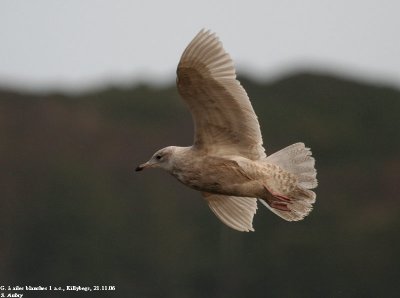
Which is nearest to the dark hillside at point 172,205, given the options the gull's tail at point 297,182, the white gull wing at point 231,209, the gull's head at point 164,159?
the white gull wing at point 231,209

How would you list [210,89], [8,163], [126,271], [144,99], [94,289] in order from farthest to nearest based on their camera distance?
[144,99], [8,163], [126,271], [94,289], [210,89]

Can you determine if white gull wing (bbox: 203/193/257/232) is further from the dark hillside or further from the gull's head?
the dark hillside

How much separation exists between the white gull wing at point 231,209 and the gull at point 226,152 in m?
0.27

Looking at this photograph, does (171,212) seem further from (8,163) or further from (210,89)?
(210,89)

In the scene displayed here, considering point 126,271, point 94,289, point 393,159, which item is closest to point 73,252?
point 126,271

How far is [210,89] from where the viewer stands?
13492 mm

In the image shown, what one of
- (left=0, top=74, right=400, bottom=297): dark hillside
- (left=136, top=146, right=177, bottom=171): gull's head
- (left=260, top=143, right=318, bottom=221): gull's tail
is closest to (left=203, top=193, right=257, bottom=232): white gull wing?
(left=260, top=143, right=318, bottom=221): gull's tail

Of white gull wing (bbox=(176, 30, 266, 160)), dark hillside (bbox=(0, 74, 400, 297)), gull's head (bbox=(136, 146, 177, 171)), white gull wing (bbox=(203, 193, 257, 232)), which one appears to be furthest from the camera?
dark hillside (bbox=(0, 74, 400, 297))

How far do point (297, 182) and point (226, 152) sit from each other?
0.77 metres

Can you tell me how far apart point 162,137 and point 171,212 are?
4787 millimetres

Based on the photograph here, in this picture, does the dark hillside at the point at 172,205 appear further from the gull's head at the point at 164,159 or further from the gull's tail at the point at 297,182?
the gull's tail at the point at 297,182

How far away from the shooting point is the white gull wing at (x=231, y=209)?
14.4 m

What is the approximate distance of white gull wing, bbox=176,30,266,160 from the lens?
13.4 meters

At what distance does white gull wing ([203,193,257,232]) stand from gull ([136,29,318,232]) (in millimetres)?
275
